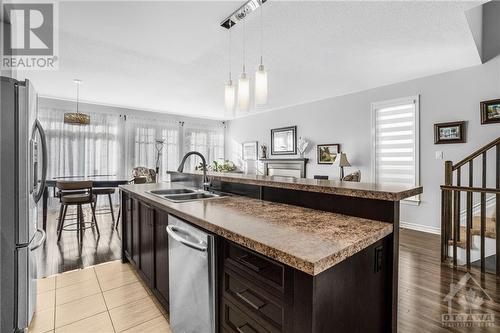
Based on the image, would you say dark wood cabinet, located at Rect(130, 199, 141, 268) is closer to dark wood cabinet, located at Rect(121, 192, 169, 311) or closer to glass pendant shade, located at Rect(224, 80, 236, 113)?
dark wood cabinet, located at Rect(121, 192, 169, 311)

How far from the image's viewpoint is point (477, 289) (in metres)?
2.26

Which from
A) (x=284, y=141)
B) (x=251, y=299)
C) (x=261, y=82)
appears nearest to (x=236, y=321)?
(x=251, y=299)

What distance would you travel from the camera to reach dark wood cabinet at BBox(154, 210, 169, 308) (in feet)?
5.78

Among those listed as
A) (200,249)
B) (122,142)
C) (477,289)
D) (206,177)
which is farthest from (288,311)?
(122,142)

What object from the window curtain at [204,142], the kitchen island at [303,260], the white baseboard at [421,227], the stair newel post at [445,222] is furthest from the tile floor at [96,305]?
the window curtain at [204,142]

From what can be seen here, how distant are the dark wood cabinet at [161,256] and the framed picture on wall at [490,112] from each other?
14.0 feet

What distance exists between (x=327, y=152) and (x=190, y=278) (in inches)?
179

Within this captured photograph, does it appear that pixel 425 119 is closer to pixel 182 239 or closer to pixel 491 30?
pixel 491 30

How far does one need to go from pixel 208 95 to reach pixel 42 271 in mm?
3901

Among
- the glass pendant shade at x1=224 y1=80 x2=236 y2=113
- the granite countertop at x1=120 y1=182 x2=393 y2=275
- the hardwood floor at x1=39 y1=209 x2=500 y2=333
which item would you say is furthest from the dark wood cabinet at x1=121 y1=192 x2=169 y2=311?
the glass pendant shade at x1=224 y1=80 x2=236 y2=113

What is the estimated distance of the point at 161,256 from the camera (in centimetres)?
183

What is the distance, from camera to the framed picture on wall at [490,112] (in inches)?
131

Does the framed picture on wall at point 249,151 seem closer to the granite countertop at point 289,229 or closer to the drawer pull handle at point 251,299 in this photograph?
the granite countertop at point 289,229

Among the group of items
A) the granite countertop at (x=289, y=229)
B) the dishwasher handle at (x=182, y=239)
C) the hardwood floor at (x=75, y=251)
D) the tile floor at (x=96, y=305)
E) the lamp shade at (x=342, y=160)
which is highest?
the lamp shade at (x=342, y=160)
